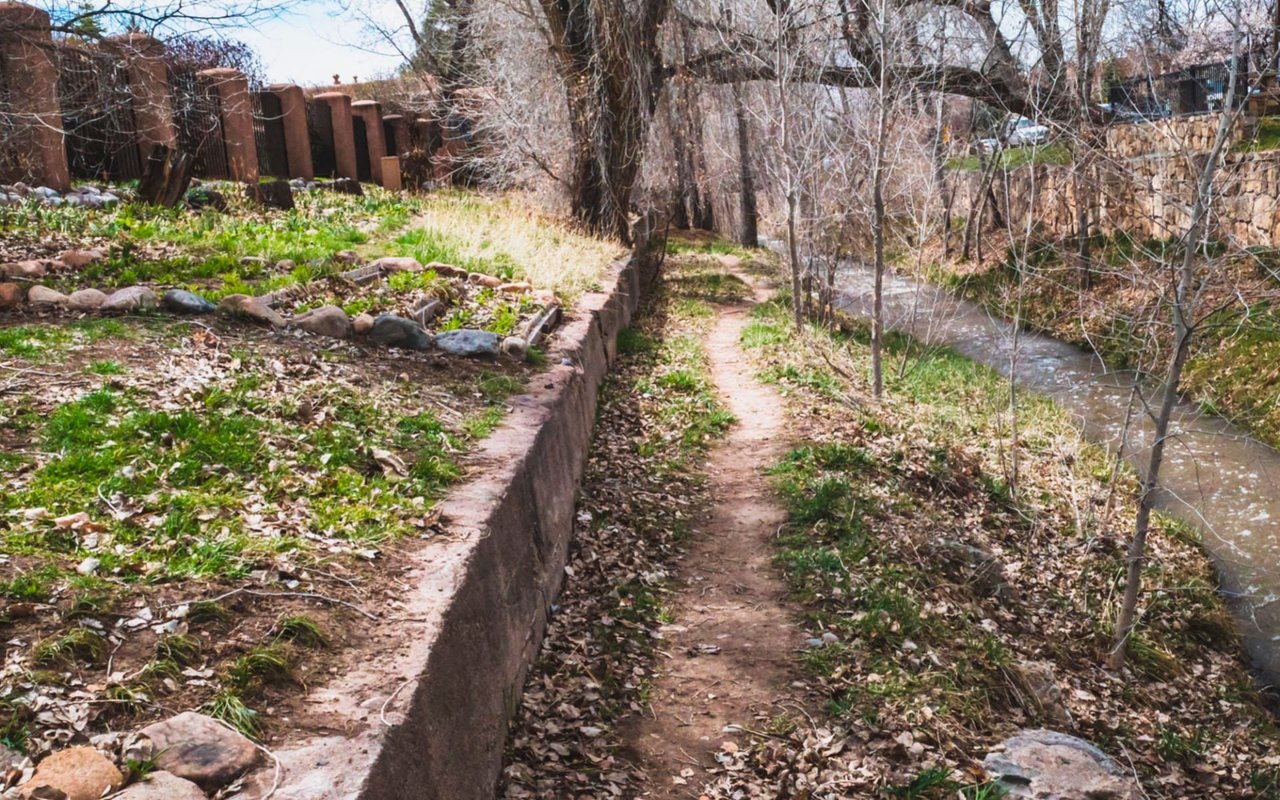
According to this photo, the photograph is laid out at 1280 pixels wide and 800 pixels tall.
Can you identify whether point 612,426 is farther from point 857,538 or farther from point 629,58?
point 629,58

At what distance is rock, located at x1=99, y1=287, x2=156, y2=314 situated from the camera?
6863 mm

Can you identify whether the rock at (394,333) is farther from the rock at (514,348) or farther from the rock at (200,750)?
the rock at (200,750)

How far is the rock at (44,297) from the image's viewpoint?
22.5ft

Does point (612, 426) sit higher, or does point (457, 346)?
point (457, 346)

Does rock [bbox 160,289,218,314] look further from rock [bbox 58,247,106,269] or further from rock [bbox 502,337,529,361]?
rock [bbox 502,337,529,361]

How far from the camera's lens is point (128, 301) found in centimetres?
690

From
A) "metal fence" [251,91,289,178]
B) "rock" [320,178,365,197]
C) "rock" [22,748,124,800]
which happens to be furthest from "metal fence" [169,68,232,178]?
"rock" [22,748,124,800]

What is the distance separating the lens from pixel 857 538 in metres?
6.48

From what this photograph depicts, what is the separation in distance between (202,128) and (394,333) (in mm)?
11632

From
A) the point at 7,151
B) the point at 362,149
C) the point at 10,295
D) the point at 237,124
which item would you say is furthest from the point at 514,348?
the point at 362,149

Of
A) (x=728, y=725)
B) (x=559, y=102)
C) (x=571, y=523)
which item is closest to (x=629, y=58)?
(x=559, y=102)

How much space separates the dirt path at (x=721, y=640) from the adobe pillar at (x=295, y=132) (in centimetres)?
1343

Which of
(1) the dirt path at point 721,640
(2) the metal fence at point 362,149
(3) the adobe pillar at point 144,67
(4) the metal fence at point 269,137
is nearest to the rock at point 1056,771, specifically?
(1) the dirt path at point 721,640

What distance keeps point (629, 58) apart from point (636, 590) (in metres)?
11.1
